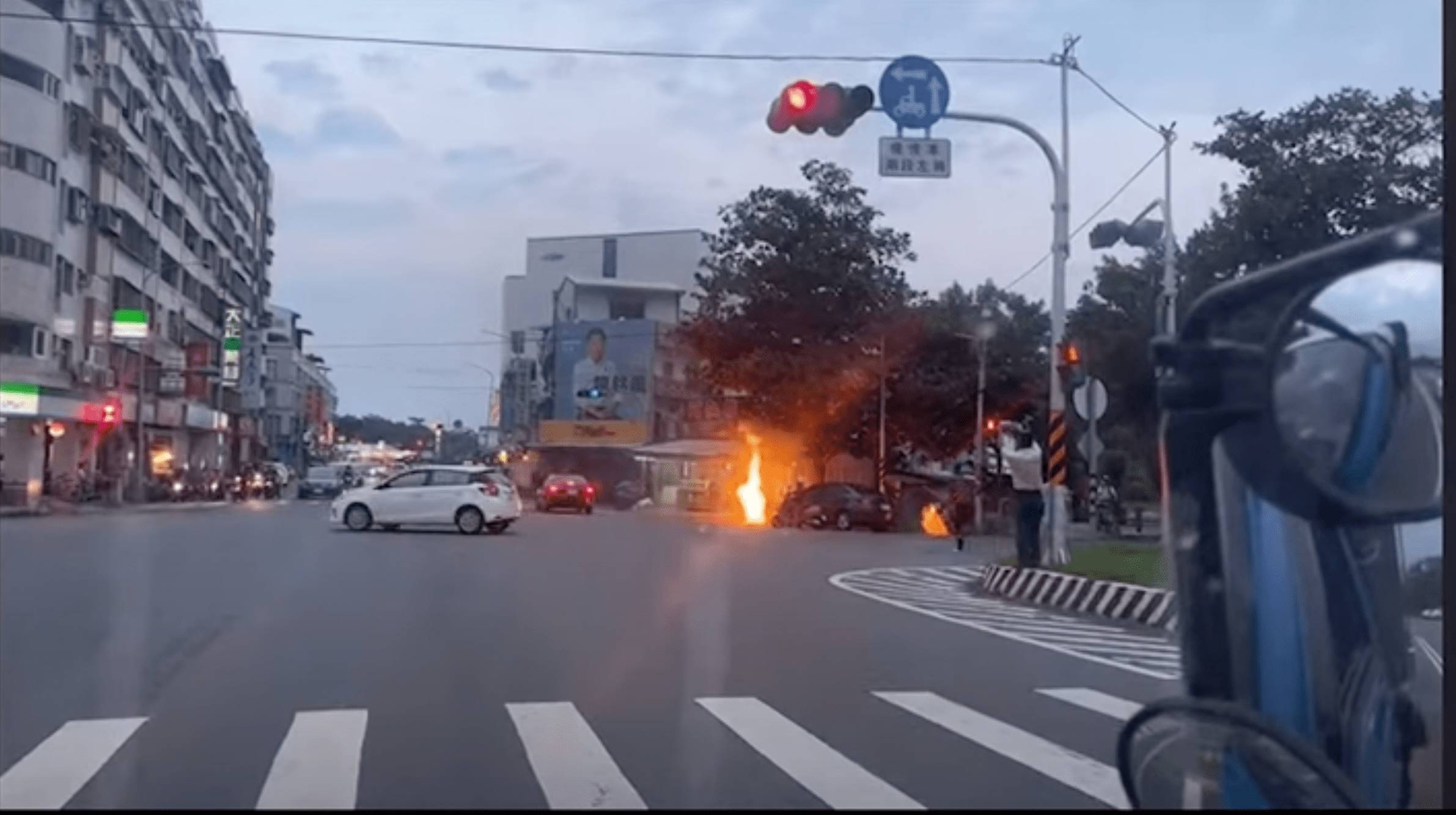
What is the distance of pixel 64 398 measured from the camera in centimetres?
5391

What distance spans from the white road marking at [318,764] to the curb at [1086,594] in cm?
912

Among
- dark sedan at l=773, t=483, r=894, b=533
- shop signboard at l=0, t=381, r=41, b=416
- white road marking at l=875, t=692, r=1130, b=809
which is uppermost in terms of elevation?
shop signboard at l=0, t=381, r=41, b=416

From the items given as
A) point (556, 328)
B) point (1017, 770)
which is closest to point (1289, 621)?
point (1017, 770)

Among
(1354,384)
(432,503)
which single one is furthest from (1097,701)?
(432,503)

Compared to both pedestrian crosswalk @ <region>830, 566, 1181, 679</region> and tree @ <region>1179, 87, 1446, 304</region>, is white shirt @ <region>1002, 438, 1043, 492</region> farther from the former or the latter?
tree @ <region>1179, 87, 1446, 304</region>

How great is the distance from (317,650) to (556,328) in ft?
229

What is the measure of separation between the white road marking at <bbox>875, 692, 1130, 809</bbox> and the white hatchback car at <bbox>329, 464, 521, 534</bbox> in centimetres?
2600

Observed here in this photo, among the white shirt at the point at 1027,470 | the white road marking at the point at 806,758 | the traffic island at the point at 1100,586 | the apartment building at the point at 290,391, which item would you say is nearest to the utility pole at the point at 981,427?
the traffic island at the point at 1100,586

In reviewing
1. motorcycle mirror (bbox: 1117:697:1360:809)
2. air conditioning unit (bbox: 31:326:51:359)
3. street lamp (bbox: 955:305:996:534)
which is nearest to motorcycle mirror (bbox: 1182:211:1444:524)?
motorcycle mirror (bbox: 1117:697:1360:809)

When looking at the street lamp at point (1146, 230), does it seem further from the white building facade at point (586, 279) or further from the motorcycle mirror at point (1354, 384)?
the white building facade at point (586, 279)

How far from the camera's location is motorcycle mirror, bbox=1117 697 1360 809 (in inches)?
221

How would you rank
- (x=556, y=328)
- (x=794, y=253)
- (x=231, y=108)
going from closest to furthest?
(x=794, y=253)
(x=556, y=328)
(x=231, y=108)

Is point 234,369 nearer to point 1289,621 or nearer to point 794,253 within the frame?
point 794,253

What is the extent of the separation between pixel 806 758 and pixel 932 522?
42.0 metres
